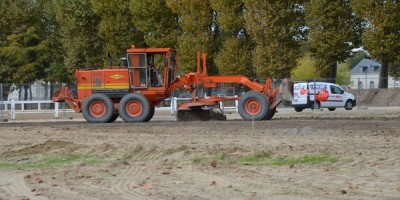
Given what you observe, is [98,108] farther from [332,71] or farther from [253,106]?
[332,71]

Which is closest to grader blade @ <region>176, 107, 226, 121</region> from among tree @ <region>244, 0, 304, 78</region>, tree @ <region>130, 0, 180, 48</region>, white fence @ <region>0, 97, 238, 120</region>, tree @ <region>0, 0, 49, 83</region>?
white fence @ <region>0, 97, 238, 120</region>

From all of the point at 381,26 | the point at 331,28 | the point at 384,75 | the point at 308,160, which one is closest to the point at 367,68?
the point at 384,75

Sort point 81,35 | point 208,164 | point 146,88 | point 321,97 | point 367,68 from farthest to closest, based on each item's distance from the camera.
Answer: point 367,68, point 81,35, point 321,97, point 146,88, point 208,164

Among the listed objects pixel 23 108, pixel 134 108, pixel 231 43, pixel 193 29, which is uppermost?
pixel 193 29

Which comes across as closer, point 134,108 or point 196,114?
point 134,108

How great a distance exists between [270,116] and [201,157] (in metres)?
12.8

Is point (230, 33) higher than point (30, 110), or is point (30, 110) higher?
point (230, 33)

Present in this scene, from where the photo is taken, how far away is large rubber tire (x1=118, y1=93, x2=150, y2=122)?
A: 2895cm

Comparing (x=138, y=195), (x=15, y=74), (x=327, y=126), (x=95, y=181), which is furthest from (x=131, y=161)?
(x=15, y=74)

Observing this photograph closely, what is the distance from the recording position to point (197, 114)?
29.4 m

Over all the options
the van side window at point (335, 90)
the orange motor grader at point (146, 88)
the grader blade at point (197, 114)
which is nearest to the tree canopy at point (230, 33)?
the van side window at point (335, 90)

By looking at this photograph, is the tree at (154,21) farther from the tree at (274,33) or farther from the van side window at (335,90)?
the van side window at (335,90)

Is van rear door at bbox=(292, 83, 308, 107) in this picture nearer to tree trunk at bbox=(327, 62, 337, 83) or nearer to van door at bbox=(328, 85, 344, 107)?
van door at bbox=(328, 85, 344, 107)

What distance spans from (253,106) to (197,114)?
8.38ft
